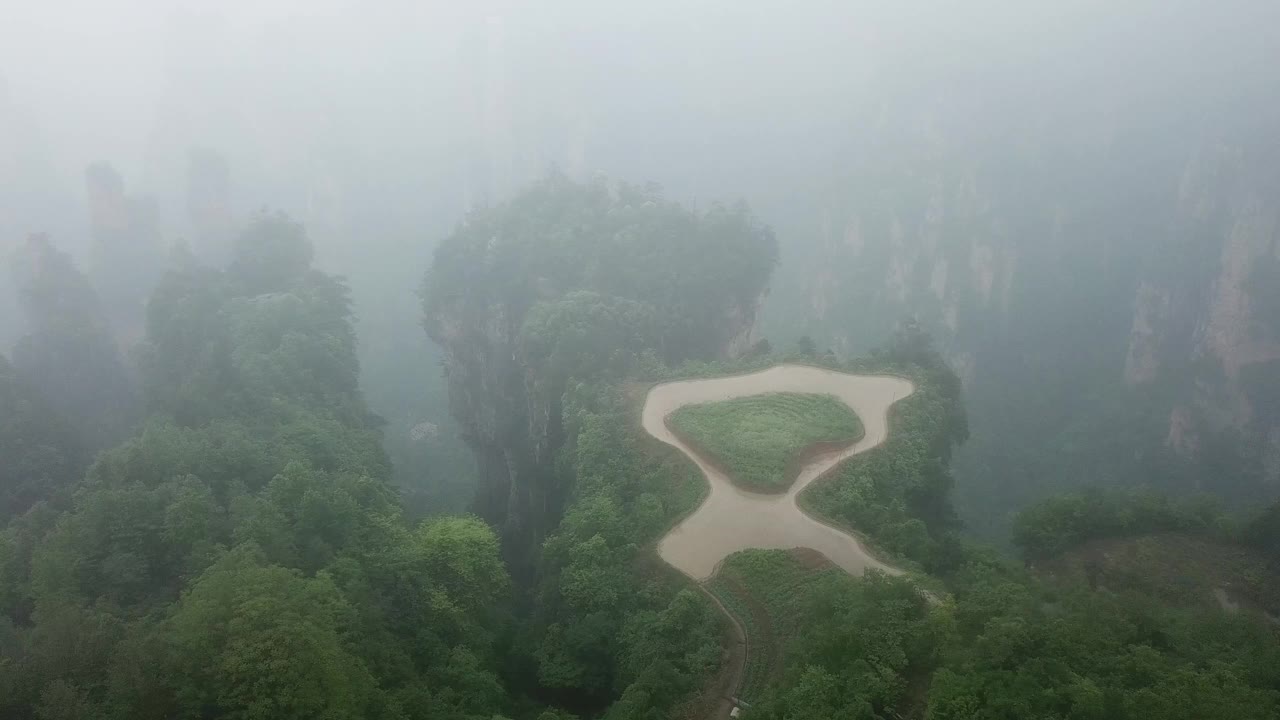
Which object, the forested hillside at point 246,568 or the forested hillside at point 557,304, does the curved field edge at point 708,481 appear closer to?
the forested hillside at point 557,304

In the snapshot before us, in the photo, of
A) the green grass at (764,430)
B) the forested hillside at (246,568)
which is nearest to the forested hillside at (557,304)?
the green grass at (764,430)

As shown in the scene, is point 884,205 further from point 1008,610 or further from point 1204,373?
point 1008,610

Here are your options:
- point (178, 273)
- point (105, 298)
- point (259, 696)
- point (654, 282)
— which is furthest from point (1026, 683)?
point (105, 298)

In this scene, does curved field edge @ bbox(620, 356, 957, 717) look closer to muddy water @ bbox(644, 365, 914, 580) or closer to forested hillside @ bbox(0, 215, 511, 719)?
muddy water @ bbox(644, 365, 914, 580)

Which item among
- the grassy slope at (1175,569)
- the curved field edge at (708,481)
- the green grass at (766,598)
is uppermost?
the curved field edge at (708,481)

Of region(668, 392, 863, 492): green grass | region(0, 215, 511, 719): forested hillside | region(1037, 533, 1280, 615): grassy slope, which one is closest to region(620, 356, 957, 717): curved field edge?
region(668, 392, 863, 492): green grass

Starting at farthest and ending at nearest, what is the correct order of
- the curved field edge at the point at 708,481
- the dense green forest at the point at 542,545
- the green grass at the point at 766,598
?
A: the curved field edge at the point at 708,481 < the green grass at the point at 766,598 < the dense green forest at the point at 542,545

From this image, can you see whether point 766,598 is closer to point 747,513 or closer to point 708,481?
point 747,513
